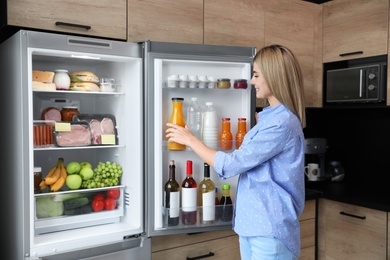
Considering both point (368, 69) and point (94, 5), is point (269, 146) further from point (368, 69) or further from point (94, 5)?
point (368, 69)

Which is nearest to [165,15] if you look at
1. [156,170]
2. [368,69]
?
[156,170]

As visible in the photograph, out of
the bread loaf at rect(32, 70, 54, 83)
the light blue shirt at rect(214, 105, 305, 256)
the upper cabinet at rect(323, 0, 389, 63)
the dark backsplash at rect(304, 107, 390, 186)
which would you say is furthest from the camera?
the dark backsplash at rect(304, 107, 390, 186)

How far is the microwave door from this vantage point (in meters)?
2.58

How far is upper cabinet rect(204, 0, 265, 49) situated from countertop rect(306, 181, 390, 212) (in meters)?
1.00

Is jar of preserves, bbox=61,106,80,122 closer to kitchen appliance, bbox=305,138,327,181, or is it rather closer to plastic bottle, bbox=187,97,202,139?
plastic bottle, bbox=187,97,202,139

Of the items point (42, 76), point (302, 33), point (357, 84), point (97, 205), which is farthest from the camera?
point (302, 33)

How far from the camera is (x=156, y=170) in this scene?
1930mm

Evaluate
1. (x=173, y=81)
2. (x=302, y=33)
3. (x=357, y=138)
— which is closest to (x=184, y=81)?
(x=173, y=81)

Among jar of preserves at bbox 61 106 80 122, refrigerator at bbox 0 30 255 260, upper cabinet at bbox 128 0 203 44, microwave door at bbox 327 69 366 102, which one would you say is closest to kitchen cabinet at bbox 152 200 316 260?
refrigerator at bbox 0 30 255 260

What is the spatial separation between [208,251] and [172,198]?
0.47 m

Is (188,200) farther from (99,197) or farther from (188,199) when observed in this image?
(99,197)

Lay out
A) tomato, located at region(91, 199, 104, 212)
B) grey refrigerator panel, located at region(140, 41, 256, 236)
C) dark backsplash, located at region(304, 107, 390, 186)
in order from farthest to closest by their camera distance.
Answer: dark backsplash, located at region(304, 107, 390, 186)
tomato, located at region(91, 199, 104, 212)
grey refrigerator panel, located at region(140, 41, 256, 236)

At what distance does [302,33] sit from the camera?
277cm

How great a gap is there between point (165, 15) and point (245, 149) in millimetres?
974
